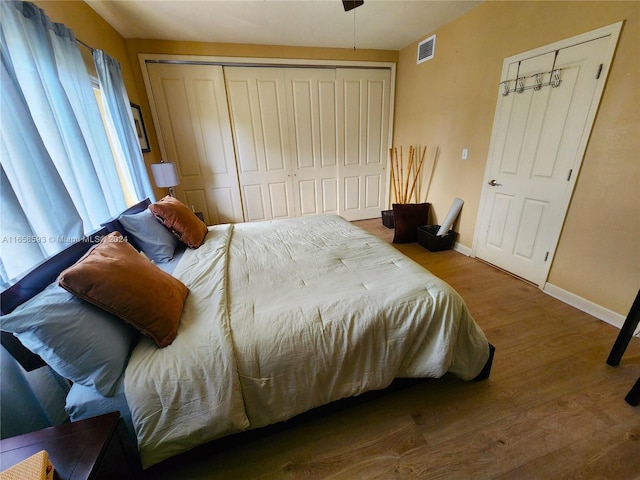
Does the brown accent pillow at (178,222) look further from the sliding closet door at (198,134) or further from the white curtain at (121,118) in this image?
the sliding closet door at (198,134)

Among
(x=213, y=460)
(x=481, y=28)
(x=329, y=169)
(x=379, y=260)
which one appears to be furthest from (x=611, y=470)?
(x=329, y=169)

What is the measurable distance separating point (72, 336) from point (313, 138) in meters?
3.64

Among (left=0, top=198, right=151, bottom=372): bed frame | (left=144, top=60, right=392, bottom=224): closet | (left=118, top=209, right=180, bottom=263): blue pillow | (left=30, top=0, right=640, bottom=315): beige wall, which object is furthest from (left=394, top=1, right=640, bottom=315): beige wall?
(left=0, top=198, right=151, bottom=372): bed frame

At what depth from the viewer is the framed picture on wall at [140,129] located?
115 inches

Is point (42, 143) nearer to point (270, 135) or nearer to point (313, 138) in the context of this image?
point (270, 135)

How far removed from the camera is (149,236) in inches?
68.7

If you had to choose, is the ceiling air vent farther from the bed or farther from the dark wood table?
the dark wood table

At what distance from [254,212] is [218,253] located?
92.2 inches

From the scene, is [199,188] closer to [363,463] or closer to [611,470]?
[363,463]

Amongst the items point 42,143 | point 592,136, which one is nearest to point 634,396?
point 592,136

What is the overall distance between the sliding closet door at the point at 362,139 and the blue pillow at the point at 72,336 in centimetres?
371

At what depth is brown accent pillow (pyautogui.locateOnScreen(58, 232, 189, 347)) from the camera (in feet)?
2.97

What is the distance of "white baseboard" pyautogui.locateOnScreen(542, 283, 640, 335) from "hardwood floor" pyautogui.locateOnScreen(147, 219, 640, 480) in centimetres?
21

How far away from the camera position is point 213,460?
3.77ft
